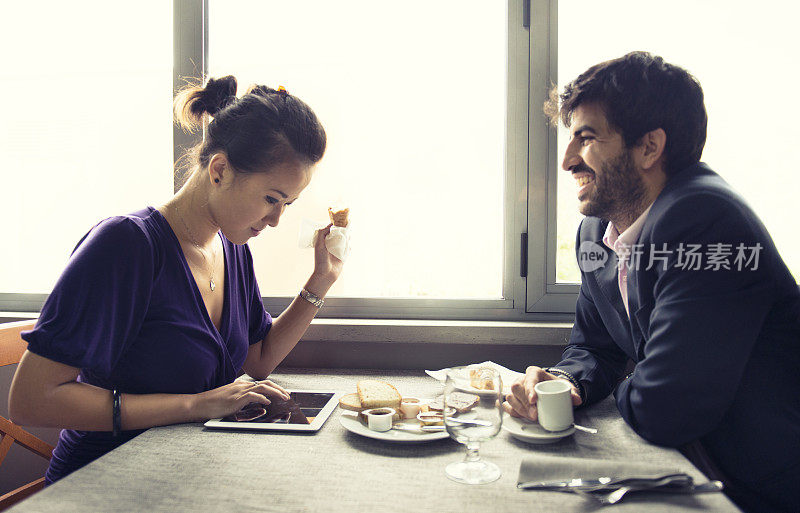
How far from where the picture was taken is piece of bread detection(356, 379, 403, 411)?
1149mm

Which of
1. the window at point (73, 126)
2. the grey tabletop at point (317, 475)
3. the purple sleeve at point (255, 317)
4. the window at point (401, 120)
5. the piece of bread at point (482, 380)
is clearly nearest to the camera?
the grey tabletop at point (317, 475)

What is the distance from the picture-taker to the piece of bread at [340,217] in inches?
65.3

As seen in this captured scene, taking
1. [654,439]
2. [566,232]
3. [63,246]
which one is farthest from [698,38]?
[63,246]

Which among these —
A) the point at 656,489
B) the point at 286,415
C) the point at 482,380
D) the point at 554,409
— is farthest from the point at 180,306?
→ the point at 656,489

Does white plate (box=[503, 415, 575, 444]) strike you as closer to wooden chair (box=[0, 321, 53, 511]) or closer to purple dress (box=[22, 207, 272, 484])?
purple dress (box=[22, 207, 272, 484])

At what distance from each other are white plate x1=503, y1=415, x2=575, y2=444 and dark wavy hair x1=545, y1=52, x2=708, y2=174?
27.8 inches

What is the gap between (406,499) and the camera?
0.80 m

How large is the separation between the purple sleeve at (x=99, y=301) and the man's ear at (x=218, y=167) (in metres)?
0.24

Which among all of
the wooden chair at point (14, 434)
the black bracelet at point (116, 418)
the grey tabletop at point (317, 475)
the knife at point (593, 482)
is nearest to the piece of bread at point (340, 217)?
the grey tabletop at point (317, 475)

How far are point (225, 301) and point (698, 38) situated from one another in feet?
5.62

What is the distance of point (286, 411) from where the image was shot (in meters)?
1.18

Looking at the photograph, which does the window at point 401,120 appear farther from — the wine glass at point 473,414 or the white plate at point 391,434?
the wine glass at point 473,414

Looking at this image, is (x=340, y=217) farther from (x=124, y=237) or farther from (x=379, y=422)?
(x=379, y=422)

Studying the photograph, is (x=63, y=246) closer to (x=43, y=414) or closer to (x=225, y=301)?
(x=225, y=301)
